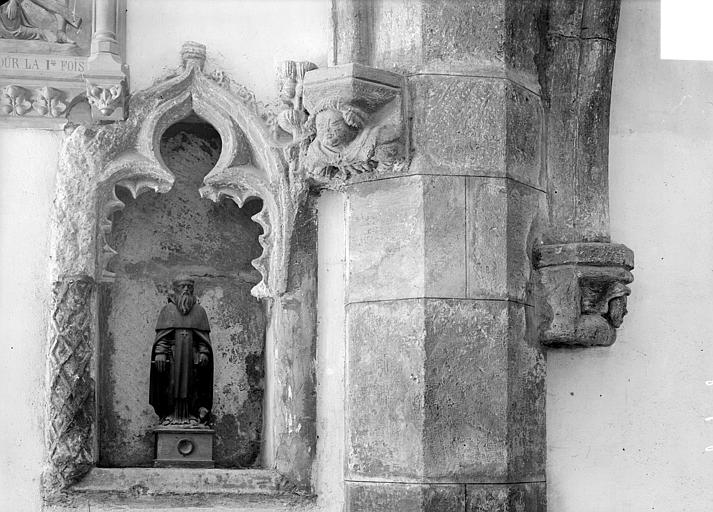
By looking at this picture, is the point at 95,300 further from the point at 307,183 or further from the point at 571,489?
the point at 571,489

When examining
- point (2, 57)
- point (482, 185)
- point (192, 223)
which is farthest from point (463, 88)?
point (2, 57)

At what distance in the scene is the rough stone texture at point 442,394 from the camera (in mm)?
5961

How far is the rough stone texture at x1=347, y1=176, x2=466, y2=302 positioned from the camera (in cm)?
604

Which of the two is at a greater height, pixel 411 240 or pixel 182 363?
pixel 411 240

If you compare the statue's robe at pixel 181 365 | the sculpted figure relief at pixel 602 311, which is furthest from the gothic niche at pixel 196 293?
the sculpted figure relief at pixel 602 311

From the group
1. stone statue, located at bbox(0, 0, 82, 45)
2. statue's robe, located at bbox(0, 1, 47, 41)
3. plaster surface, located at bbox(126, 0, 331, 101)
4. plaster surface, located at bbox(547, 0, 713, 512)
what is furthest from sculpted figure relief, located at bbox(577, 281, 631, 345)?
statue's robe, located at bbox(0, 1, 47, 41)

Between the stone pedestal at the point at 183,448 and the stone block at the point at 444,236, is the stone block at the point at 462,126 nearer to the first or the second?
the stone block at the point at 444,236

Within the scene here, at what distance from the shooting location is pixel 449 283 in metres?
6.03

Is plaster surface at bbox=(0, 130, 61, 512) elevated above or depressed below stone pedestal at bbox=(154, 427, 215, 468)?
above

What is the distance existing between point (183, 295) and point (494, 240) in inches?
52.9

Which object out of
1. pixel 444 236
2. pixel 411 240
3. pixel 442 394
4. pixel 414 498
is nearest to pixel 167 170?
pixel 411 240

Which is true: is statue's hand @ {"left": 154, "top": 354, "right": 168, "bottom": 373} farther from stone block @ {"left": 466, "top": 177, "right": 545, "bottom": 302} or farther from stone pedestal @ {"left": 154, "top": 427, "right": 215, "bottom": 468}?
stone block @ {"left": 466, "top": 177, "right": 545, "bottom": 302}

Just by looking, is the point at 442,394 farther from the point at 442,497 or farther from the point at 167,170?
the point at 167,170

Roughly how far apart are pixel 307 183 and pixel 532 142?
949mm
